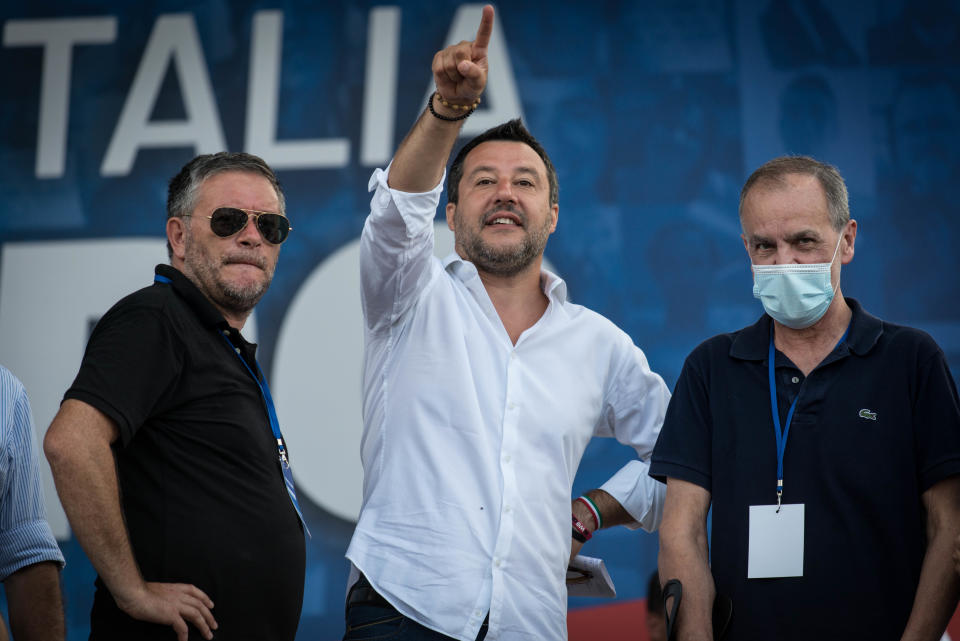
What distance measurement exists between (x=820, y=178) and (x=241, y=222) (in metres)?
1.38

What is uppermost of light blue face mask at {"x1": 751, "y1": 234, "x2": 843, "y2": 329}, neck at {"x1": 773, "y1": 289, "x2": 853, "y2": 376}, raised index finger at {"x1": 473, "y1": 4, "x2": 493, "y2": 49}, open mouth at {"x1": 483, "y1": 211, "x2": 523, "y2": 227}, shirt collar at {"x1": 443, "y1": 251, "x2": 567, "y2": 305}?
raised index finger at {"x1": 473, "y1": 4, "x2": 493, "y2": 49}

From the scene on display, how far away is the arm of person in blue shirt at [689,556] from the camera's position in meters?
2.24

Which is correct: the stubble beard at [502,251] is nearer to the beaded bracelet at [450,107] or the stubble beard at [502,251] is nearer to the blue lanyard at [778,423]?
the beaded bracelet at [450,107]

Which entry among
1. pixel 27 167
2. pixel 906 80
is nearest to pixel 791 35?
pixel 906 80

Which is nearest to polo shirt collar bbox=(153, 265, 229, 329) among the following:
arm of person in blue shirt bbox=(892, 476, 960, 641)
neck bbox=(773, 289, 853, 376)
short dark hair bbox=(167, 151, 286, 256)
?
short dark hair bbox=(167, 151, 286, 256)

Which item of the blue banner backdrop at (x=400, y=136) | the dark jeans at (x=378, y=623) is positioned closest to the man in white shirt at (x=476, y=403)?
the dark jeans at (x=378, y=623)

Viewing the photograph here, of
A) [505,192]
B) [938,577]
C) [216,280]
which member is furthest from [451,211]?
[938,577]

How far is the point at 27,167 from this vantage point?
479 centimetres

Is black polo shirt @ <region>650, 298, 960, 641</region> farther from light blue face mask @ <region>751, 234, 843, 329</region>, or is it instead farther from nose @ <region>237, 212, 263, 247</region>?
nose @ <region>237, 212, 263, 247</region>

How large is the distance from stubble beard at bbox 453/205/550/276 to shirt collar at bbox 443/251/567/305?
3cm

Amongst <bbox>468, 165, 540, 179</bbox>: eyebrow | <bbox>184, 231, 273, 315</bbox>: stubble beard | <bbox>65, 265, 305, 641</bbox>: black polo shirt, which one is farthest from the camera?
<bbox>468, 165, 540, 179</bbox>: eyebrow

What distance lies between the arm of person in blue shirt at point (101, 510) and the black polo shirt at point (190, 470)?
0.04 metres

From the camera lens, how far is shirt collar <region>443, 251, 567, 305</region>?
109 inches

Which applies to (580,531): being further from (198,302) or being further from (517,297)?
(198,302)
